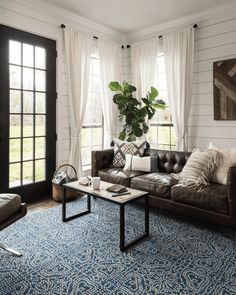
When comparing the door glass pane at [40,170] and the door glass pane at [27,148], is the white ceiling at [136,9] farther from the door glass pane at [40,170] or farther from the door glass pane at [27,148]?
the door glass pane at [40,170]

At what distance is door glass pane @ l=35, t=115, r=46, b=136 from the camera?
12.3 feet

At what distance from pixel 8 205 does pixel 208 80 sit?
3.42 m

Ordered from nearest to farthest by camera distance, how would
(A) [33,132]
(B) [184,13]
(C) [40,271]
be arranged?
1. (C) [40,271]
2. (A) [33,132]
3. (B) [184,13]

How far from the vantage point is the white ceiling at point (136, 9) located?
3633 mm

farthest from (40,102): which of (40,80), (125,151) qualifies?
(125,151)

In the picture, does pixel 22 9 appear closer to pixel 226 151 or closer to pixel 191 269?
pixel 226 151

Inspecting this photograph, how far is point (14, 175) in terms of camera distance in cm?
356

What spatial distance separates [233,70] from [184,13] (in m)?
1.27

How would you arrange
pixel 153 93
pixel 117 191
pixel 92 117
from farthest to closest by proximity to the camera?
pixel 92 117 → pixel 153 93 → pixel 117 191

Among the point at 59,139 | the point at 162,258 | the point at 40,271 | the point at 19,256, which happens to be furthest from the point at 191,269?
the point at 59,139

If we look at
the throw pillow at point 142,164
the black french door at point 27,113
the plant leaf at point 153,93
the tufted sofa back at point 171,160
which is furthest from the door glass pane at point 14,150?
the plant leaf at point 153,93

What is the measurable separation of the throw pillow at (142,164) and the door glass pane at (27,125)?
1.54m

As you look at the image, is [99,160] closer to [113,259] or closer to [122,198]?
[122,198]

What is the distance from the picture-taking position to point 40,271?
196 centimetres
